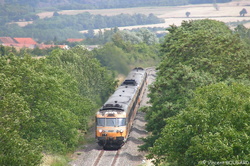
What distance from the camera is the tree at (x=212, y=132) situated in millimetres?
18416

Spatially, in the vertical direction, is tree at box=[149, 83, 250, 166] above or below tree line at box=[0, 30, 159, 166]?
→ above

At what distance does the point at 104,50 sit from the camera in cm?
10388

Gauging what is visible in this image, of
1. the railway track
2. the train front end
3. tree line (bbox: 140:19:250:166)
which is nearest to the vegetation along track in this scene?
the railway track

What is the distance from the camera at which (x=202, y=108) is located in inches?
976

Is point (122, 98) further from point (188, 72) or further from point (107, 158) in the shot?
point (107, 158)

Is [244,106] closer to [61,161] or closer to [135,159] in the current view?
[135,159]

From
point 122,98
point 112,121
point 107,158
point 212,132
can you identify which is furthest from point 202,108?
point 122,98

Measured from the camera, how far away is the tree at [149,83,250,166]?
18.4 metres

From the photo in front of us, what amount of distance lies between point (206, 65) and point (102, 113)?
36.1 feet

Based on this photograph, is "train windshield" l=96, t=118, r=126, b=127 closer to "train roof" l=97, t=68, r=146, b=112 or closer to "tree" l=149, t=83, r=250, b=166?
"train roof" l=97, t=68, r=146, b=112

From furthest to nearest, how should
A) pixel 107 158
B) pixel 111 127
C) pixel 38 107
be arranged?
pixel 111 127
pixel 38 107
pixel 107 158

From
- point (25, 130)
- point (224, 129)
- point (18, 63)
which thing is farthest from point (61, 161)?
point (224, 129)

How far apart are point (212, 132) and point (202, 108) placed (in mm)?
3469

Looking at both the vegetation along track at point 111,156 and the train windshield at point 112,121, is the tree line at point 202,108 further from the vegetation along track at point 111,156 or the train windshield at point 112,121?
the train windshield at point 112,121
